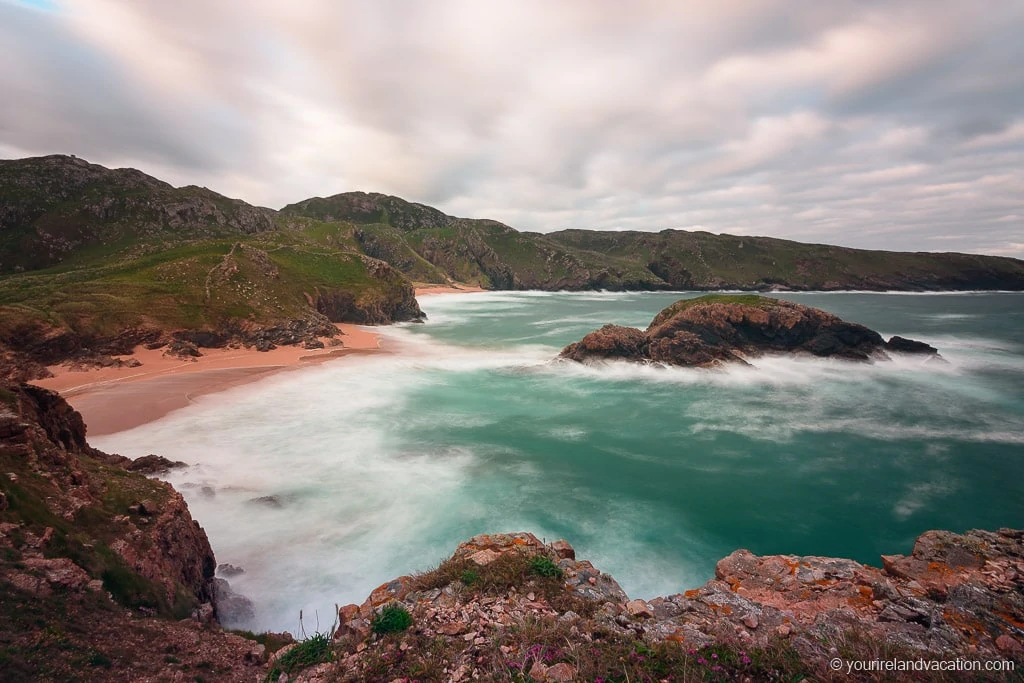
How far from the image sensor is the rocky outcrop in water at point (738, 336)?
119 ft

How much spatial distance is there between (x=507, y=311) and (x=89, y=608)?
8149cm

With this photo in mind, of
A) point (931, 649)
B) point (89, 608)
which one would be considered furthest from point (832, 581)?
point (89, 608)

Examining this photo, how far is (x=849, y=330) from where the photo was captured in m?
38.6

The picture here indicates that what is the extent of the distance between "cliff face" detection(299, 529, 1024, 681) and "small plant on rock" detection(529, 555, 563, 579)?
2 centimetres

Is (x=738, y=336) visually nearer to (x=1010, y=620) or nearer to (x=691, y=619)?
(x=1010, y=620)

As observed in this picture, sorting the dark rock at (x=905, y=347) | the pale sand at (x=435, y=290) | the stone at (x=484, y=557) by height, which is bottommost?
the dark rock at (x=905, y=347)

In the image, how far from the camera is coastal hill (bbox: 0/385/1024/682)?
17.2ft

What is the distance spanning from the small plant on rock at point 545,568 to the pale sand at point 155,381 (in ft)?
70.7

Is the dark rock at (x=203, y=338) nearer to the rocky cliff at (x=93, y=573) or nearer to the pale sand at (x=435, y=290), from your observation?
the rocky cliff at (x=93, y=573)

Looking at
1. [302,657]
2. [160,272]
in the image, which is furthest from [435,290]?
[302,657]

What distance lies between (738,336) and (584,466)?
26.4 meters

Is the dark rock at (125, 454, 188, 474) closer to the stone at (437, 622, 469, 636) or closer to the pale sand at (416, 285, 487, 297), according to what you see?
the stone at (437, 622, 469, 636)

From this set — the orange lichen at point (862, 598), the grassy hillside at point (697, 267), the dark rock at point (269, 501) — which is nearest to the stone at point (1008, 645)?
the orange lichen at point (862, 598)

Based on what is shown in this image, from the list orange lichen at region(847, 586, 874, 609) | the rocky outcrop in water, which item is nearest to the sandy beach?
the rocky outcrop in water
